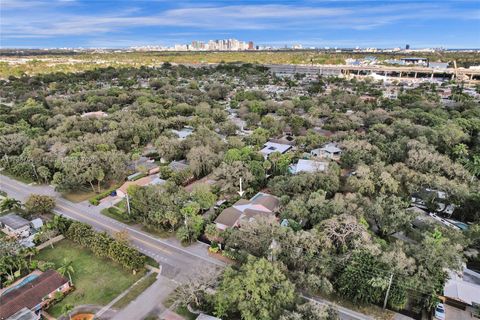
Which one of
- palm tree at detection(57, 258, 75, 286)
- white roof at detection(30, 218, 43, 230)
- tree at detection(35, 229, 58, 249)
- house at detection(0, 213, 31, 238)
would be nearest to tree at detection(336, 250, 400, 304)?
palm tree at detection(57, 258, 75, 286)

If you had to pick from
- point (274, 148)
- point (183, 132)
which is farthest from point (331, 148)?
point (183, 132)

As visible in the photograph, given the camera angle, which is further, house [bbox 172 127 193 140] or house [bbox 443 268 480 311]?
house [bbox 172 127 193 140]

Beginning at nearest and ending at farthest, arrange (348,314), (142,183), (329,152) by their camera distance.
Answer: (348,314) < (142,183) < (329,152)

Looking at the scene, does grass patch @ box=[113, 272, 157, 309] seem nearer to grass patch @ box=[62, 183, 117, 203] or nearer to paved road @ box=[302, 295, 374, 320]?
paved road @ box=[302, 295, 374, 320]

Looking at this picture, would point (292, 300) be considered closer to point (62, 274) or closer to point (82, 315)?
point (82, 315)

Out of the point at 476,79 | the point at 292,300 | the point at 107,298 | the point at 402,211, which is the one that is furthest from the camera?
the point at 476,79

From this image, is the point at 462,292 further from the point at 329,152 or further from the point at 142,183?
the point at 142,183

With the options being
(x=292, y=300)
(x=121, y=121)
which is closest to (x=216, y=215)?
(x=292, y=300)
